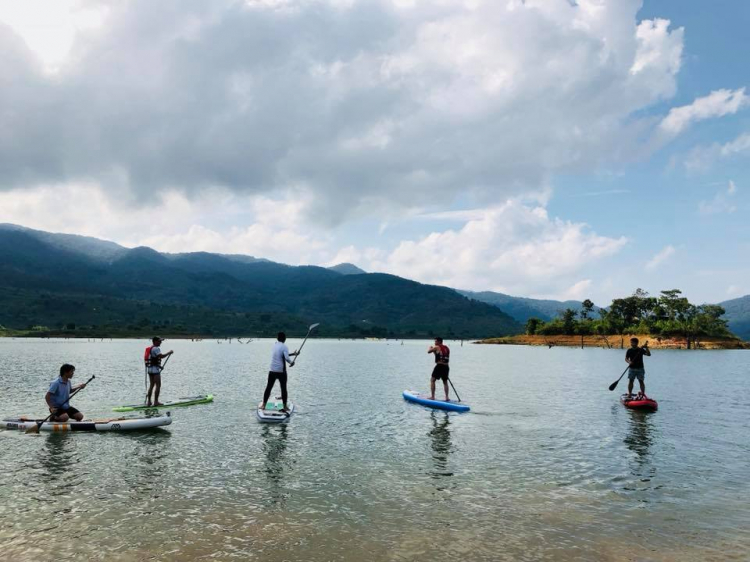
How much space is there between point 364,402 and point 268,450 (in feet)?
52.8

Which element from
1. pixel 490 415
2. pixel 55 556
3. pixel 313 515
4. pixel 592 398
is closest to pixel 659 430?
pixel 490 415

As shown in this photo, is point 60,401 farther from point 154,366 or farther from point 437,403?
point 437,403

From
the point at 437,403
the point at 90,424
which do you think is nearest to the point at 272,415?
the point at 90,424

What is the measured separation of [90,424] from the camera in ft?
71.5

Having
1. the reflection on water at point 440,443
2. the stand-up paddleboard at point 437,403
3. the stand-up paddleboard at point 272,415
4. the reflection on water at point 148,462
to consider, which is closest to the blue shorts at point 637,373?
the stand-up paddleboard at point 437,403

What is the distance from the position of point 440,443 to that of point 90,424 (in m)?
14.6

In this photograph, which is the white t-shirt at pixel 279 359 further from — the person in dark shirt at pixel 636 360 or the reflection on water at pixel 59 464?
the person in dark shirt at pixel 636 360

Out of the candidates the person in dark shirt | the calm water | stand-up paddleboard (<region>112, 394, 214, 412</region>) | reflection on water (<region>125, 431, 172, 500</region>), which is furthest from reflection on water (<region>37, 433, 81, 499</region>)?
the person in dark shirt

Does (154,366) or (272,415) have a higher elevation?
(154,366)

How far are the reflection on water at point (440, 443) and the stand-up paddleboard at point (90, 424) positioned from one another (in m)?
11.9

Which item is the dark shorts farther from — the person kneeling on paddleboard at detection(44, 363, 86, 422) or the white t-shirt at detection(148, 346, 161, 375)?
the white t-shirt at detection(148, 346, 161, 375)

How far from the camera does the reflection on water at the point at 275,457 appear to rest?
45.9ft

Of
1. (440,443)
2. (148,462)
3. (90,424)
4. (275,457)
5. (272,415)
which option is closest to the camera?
(148,462)

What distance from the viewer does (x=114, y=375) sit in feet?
178
